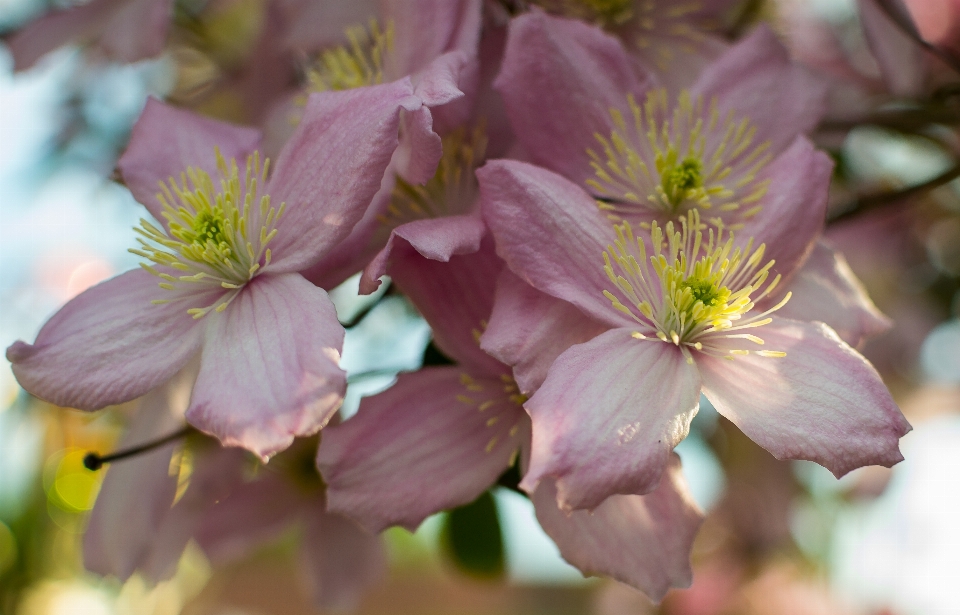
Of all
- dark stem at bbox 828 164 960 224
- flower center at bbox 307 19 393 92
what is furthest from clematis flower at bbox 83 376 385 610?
dark stem at bbox 828 164 960 224

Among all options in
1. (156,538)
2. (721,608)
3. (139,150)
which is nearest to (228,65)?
(139,150)

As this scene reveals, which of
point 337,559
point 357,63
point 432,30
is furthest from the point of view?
point 337,559

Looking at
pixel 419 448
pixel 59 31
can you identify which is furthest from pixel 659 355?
pixel 59 31

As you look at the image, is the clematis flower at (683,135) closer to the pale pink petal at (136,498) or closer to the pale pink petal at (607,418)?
the pale pink petal at (607,418)

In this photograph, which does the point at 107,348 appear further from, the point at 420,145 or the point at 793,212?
the point at 793,212

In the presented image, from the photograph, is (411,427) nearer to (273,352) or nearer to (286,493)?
(273,352)

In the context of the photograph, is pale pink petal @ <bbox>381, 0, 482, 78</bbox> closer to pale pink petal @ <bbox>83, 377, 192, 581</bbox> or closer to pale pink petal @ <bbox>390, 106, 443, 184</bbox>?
pale pink petal @ <bbox>390, 106, 443, 184</bbox>
